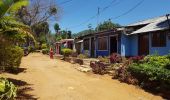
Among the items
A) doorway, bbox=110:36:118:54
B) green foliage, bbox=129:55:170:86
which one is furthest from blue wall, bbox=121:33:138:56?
green foliage, bbox=129:55:170:86

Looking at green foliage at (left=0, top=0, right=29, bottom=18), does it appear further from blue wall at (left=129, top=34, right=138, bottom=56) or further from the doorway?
the doorway

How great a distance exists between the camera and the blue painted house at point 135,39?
803 inches

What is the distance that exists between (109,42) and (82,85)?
14356mm

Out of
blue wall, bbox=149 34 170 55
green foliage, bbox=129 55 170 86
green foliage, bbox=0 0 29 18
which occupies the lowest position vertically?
green foliage, bbox=129 55 170 86

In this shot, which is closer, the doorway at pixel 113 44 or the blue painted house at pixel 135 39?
the blue painted house at pixel 135 39

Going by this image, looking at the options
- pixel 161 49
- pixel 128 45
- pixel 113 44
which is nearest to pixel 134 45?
pixel 128 45

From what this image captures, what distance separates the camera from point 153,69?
13617mm

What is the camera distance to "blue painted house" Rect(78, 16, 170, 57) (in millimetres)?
20391

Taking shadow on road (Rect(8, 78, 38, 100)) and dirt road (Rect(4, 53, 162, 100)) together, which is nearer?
shadow on road (Rect(8, 78, 38, 100))

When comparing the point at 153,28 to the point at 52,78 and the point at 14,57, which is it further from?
the point at 14,57

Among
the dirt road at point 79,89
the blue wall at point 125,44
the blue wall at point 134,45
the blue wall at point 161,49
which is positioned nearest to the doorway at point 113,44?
the blue wall at point 125,44

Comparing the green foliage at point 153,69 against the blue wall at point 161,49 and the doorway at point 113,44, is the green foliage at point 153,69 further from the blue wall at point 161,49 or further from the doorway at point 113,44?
the doorway at point 113,44

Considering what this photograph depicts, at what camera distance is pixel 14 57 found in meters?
17.0

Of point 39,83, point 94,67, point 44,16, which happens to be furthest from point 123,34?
point 44,16
